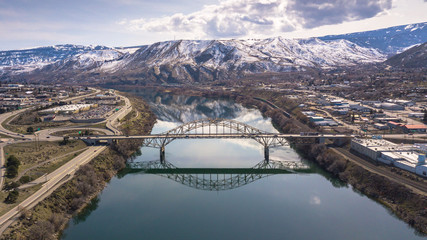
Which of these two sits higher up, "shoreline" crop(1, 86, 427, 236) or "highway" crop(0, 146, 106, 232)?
"highway" crop(0, 146, 106, 232)

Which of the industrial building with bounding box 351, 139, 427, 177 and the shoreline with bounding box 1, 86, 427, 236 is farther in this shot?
the industrial building with bounding box 351, 139, 427, 177

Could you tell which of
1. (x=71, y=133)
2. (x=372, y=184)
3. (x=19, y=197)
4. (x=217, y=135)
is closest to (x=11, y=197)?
(x=19, y=197)

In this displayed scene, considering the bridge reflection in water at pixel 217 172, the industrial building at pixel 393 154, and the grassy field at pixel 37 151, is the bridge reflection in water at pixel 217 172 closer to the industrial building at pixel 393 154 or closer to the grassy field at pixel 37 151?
the industrial building at pixel 393 154

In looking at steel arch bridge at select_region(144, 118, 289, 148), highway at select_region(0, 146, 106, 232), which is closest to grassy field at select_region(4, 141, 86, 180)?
highway at select_region(0, 146, 106, 232)

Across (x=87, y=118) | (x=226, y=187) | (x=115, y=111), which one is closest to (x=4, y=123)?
(x=87, y=118)

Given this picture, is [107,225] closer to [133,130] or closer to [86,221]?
[86,221]

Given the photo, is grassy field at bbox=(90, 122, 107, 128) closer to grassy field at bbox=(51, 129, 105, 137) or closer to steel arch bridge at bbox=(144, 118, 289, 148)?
grassy field at bbox=(51, 129, 105, 137)
